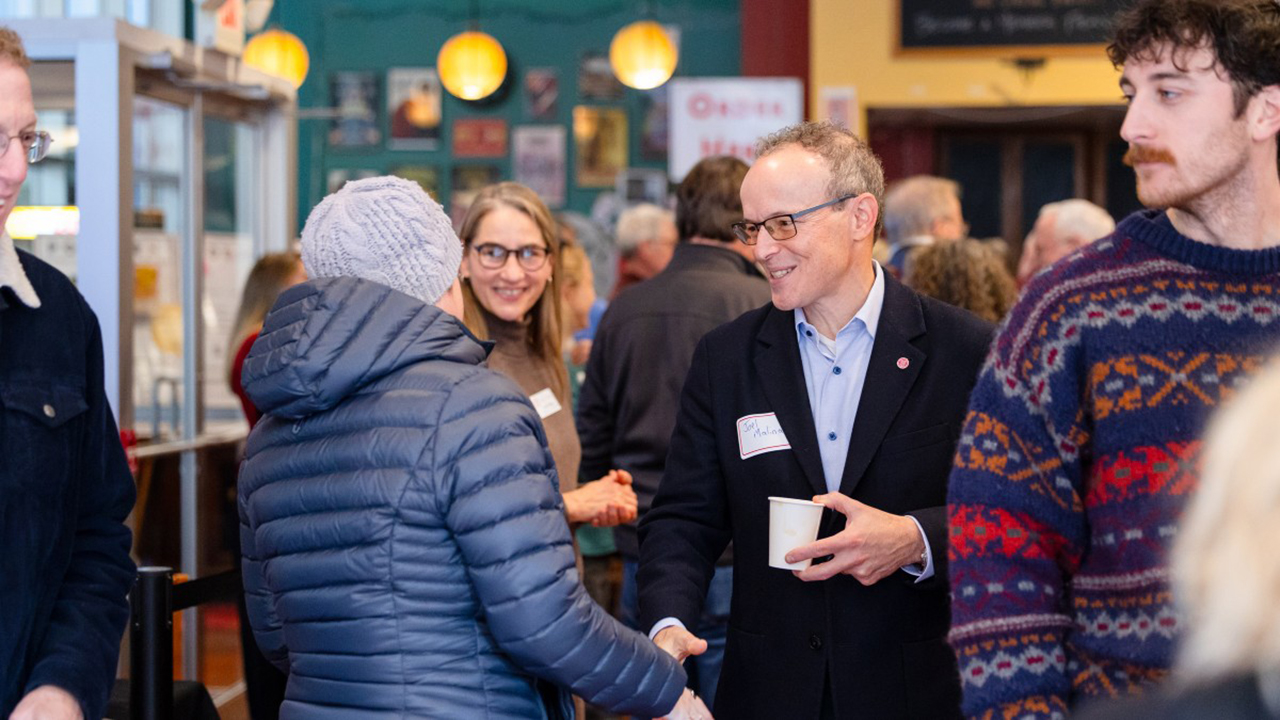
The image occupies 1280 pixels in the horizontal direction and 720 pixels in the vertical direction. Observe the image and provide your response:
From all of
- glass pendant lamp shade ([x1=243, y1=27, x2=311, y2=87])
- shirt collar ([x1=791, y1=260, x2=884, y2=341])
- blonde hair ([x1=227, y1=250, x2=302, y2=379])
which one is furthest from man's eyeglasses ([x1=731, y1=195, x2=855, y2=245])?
glass pendant lamp shade ([x1=243, y1=27, x2=311, y2=87])

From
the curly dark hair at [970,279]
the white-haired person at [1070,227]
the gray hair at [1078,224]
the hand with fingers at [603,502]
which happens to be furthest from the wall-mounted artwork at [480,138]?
the hand with fingers at [603,502]

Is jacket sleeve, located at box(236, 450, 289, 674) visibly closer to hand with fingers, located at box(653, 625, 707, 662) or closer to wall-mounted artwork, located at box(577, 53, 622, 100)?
hand with fingers, located at box(653, 625, 707, 662)

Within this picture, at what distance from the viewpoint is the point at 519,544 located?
5.94 ft

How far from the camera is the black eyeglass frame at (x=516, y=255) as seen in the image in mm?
3211

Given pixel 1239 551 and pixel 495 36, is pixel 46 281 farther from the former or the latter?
pixel 495 36

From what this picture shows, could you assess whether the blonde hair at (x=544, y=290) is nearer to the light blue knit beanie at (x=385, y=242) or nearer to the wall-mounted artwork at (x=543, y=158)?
the light blue knit beanie at (x=385, y=242)

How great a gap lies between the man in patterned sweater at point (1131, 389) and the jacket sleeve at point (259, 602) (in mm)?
1057

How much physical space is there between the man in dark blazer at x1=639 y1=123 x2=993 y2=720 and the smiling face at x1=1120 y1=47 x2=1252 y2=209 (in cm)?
72

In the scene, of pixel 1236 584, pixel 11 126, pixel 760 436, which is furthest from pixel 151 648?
pixel 1236 584

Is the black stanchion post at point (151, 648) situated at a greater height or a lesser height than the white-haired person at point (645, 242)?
lesser

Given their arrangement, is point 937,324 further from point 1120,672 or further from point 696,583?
point 1120,672

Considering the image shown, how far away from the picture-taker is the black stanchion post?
→ 281cm

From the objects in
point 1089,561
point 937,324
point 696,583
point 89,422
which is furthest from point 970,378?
point 89,422

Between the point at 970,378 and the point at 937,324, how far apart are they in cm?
11
